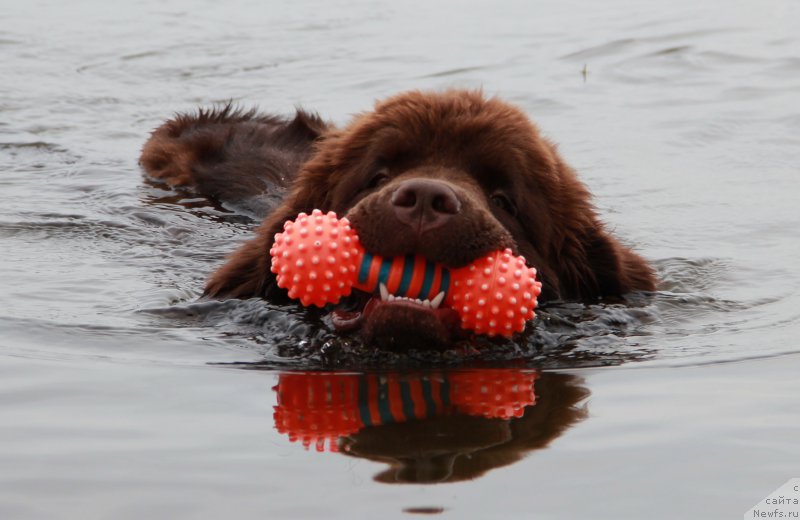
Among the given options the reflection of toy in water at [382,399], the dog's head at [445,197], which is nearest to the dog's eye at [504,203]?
the dog's head at [445,197]

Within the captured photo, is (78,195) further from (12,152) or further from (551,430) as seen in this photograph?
(551,430)

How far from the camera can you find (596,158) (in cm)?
1010

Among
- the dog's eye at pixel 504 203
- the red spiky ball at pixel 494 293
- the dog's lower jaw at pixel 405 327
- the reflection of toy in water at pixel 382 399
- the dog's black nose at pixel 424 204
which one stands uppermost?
the dog's black nose at pixel 424 204

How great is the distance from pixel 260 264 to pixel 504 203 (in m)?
1.13

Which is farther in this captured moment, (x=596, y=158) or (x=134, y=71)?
(x=134, y=71)

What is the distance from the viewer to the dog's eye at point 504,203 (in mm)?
5457

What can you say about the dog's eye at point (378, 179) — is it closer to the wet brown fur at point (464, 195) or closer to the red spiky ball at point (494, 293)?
the wet brown fur at point (464, 195)

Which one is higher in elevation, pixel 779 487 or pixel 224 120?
pixel 224 120

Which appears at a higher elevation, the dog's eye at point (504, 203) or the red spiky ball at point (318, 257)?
the dog's eye at point (504, 203)

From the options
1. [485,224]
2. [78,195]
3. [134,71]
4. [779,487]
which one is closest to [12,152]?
[78,195]

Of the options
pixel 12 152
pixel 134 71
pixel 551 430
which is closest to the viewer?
pixel 551 430

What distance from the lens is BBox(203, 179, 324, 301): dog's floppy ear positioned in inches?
229

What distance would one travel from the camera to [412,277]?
4898 mm

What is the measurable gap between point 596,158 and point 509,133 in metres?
4.71
